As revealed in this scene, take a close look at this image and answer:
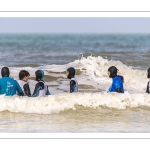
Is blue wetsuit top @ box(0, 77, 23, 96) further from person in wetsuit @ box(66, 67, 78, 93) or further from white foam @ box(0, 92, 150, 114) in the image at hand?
person in wetsuit @ box(66, 67, 78, 93)

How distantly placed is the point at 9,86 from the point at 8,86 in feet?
0.06

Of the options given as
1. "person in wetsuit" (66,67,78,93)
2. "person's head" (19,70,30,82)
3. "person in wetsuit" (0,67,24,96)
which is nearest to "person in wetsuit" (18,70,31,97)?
"person's head" (19,70,30,82)

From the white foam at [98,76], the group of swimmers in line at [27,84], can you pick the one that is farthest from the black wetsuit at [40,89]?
the white foam at [98,76]

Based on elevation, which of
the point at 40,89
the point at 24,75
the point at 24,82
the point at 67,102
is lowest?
the point at 67,102

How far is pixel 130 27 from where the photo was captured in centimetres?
3875

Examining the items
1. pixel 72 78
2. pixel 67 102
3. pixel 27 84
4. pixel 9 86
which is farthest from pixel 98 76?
pixel 9 86

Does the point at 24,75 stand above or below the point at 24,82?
above

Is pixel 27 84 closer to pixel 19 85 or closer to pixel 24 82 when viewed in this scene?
pixel 19 85

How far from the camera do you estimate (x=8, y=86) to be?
9.33 m

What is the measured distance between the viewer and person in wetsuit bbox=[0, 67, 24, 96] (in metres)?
9.29

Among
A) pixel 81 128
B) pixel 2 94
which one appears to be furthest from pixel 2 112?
pixel 81 128

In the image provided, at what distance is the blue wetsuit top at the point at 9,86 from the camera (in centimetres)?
929
